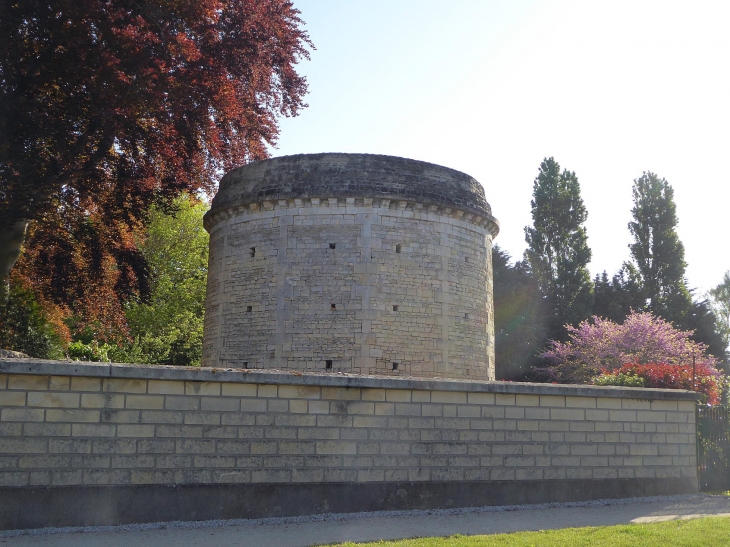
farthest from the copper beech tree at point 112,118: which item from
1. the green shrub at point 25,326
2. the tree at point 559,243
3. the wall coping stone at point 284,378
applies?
the tree at point 559,243

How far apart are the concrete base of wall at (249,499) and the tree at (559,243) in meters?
25.1

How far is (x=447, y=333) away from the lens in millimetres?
14703

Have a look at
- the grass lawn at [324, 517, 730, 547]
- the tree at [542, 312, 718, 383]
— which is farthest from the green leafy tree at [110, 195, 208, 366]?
the grass lawn at [324, 517, 730, 547]

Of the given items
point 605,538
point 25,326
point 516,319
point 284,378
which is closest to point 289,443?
point 284,378

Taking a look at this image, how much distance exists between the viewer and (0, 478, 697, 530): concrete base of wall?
7305 mm

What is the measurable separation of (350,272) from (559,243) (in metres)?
23.9

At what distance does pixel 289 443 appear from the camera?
8.46 m

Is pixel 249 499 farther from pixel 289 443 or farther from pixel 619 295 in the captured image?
pixel 619 295

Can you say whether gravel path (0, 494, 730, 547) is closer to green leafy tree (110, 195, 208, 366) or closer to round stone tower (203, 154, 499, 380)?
round stone tower (203, 154, 499, 380)

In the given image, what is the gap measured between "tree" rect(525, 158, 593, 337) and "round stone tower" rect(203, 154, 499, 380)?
794 inches

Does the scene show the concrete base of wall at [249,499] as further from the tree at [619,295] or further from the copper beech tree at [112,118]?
the tree at [619,295]

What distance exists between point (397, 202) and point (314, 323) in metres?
3.08

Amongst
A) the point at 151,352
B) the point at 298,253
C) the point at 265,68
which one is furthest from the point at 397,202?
the point at 151,352

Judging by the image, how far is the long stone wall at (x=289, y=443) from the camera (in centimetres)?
741
